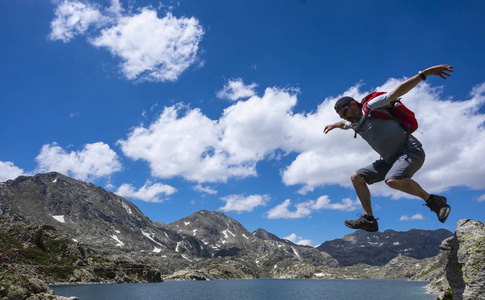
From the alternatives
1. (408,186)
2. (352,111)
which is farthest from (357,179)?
(352,111)

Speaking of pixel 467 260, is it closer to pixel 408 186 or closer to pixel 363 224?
pixel 408 186

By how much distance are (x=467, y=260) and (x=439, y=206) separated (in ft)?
3.98

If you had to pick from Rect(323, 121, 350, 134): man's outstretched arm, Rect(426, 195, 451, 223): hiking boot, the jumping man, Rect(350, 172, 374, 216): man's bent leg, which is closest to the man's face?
the jumping man

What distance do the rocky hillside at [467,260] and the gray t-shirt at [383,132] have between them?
1916 mm

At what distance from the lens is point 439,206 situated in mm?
5910

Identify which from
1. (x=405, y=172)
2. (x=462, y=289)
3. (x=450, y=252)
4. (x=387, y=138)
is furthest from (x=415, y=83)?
(x=462, y=289)

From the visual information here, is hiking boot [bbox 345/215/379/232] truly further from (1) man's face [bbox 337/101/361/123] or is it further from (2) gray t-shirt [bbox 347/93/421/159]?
(1) man's face [bbox 337/101/361/123]

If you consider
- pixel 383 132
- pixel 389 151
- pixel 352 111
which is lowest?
pixel 389 151

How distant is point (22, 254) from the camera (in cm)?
16762

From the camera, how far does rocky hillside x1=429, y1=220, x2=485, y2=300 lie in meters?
5.83

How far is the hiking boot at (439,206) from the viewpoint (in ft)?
18.9

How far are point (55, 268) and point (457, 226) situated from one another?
202 m

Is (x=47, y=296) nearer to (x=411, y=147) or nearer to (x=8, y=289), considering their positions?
(x=8, y=289)

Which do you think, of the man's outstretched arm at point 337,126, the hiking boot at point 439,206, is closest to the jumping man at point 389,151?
the hiking boot at point 439,206
